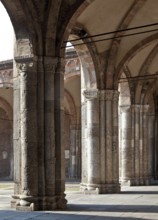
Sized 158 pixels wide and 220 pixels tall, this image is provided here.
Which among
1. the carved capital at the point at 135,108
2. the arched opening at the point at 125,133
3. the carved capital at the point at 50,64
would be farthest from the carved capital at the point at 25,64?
the carved capital at the point at 135,108

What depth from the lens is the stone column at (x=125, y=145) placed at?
18578 millimetres

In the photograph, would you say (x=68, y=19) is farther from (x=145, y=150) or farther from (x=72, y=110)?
(x=72, y=110)

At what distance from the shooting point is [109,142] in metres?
14.9

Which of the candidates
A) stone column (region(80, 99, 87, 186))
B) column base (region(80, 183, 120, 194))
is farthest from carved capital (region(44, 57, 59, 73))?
column base (region(80, 183, 120, 194))

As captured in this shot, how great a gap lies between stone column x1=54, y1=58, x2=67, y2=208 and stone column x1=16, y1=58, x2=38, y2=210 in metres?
0.55

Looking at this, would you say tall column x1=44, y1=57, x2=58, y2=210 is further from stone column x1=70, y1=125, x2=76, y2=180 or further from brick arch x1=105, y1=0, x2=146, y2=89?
stone column x1=70, y1=125, x2=76, y2=180

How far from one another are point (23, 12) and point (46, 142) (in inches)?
118

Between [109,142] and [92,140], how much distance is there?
1.88 feet

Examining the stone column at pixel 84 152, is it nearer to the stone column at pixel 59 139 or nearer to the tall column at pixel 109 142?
the tall column at pixel 109 142

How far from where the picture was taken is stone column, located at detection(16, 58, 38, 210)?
10156mm

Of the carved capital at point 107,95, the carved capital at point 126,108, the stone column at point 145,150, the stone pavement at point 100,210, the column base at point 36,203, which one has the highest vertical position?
the carved capital at point 107,95

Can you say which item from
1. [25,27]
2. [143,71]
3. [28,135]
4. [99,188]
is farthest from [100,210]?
[143,71]

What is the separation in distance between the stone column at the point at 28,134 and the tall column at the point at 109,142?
4.79 metres

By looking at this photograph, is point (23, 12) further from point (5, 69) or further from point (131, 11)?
point (5, 69)
